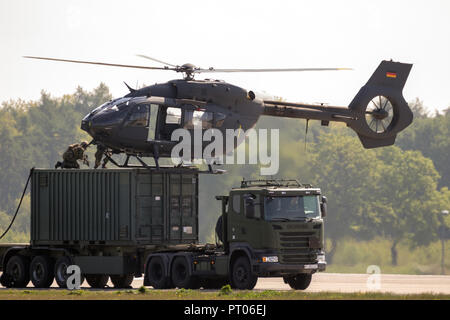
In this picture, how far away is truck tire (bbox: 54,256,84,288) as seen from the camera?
30.6 metres

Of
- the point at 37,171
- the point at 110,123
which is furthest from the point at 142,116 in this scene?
the point at 37,171

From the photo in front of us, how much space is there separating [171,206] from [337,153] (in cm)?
6221

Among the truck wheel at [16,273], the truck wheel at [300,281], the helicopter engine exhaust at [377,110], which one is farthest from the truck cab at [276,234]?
the helicopter engine exhaust at [377,110]

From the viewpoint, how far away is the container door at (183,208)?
31.0 metres

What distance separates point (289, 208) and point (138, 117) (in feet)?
20.2

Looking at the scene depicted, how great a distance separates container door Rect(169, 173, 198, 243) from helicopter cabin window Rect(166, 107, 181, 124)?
175cm

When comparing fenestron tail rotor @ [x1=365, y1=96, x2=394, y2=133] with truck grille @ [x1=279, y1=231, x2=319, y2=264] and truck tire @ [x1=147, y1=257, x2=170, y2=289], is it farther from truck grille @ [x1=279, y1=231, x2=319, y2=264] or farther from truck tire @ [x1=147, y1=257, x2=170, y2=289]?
truck tire @ [x1=147, y1=257, x2=170, y2=289]

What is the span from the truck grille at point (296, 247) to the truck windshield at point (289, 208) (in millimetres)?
438

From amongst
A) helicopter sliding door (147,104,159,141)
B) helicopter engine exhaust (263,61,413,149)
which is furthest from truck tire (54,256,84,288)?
helicopter engine exhaust (263,61,413,149)

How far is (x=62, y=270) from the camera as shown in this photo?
30.8 m

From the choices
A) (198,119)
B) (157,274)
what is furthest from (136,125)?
(157,274)

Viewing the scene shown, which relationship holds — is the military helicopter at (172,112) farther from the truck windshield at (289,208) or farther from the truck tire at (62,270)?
the truck windshield at (289,208)

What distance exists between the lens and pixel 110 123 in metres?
30.7

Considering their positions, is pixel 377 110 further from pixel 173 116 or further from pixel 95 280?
pixel 95 280
